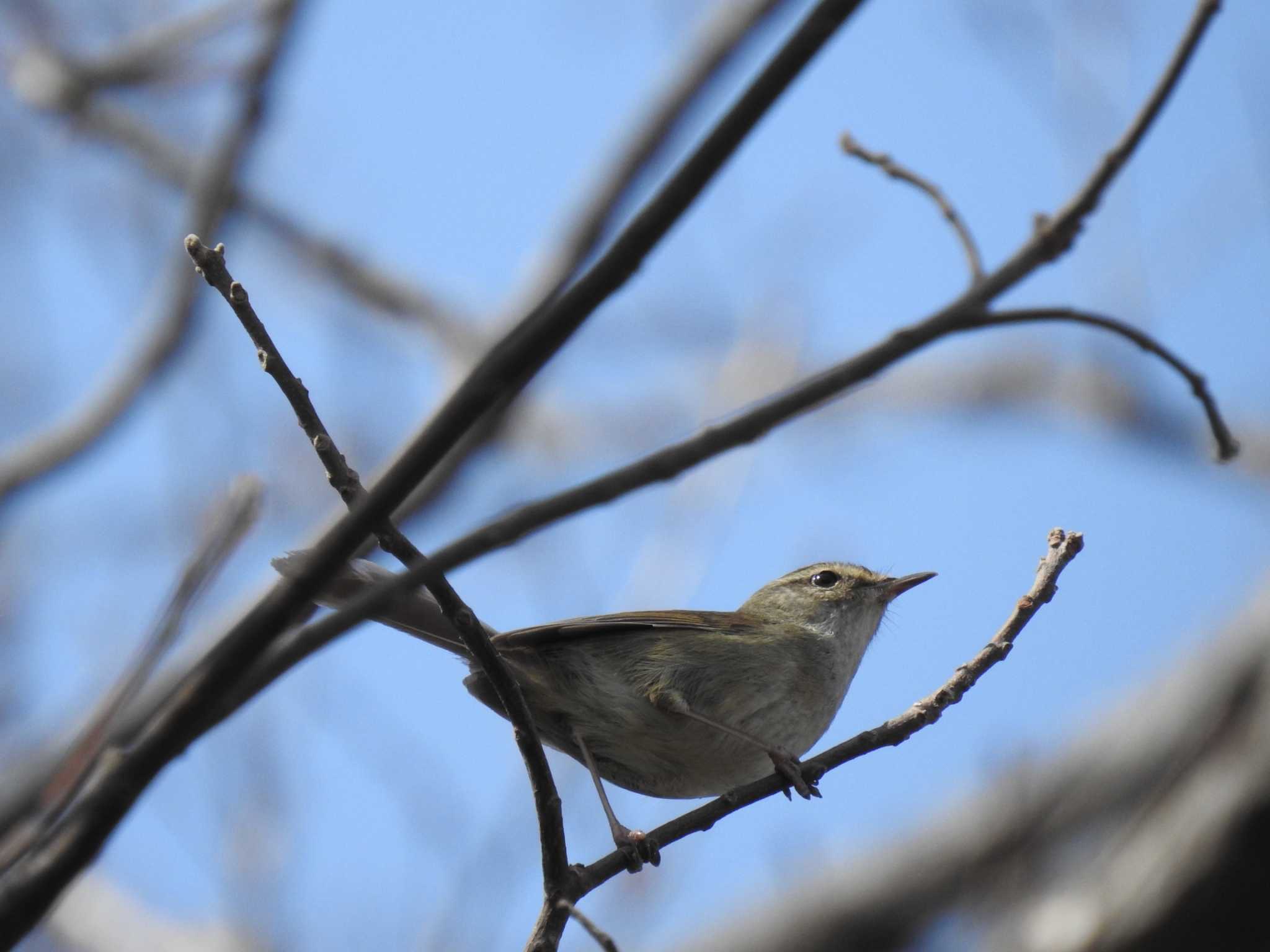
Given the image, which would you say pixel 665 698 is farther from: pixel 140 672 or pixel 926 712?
pixel 140 672

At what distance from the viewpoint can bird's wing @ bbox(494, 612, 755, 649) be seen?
3.73 m

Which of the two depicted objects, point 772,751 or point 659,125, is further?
point 659,125

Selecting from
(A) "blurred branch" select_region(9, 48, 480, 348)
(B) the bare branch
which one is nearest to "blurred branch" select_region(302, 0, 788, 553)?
(B) the bare branch

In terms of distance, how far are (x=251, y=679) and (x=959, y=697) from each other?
1824 millimetres

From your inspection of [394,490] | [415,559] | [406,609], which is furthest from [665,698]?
[394,490]

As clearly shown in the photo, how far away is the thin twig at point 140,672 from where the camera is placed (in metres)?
1.86

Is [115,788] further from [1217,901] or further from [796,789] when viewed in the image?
[1217,901]

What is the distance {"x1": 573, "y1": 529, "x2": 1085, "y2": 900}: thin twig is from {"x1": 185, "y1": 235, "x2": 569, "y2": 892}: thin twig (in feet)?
0.58

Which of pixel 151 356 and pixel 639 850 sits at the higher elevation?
pixel 151 356

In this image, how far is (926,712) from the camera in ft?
9.48

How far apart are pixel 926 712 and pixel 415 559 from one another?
1.29 meters

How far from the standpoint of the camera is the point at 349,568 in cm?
312

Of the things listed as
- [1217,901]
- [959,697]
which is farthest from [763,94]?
[1217,901]

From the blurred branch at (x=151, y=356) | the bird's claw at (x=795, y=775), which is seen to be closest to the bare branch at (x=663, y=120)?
the blurred branch at (x=151, y=356)
